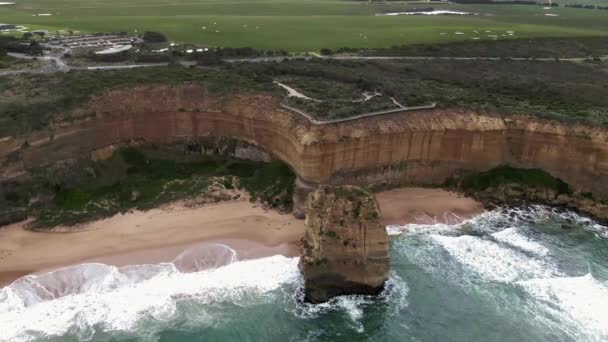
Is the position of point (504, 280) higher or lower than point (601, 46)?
lower

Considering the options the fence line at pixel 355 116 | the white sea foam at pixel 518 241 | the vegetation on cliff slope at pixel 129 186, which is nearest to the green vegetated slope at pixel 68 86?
the vegetation on cliff slope at pixel 129 186

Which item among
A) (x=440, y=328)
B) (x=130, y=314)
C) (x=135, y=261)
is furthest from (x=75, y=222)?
(x=440, y=328)

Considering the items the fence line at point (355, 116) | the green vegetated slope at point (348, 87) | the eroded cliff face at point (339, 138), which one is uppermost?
the green vegetated slope at point (348, 87)

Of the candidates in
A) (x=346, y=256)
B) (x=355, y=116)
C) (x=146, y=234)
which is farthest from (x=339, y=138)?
(x=146, y=234)

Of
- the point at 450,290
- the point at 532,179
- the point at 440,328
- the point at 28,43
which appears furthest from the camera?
the point at 28,43

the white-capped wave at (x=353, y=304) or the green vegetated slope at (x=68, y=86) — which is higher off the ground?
the green vegetated slope at (x=68, y=86)

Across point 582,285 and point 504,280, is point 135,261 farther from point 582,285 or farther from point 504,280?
point 582,285

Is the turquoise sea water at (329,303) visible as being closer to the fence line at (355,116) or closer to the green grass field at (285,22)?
the fence line at (355,116)
